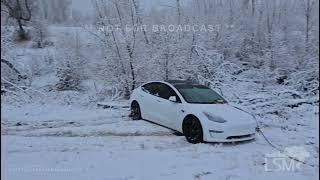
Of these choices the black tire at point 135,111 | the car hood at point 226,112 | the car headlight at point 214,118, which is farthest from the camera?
the black tire at point 135,111

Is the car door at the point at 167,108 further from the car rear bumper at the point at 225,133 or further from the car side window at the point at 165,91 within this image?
the car rear bumper at the point at 225,133

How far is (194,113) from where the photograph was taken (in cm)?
954

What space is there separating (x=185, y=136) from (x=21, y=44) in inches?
540

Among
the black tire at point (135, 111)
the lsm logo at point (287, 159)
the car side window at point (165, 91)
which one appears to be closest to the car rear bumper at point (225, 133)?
the lsm logo at point (287, 159)

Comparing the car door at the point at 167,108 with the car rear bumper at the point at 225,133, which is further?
the car door at the point at 167,108

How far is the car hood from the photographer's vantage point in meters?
9.35

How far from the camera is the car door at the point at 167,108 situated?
10156 mm

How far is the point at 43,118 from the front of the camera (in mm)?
13062

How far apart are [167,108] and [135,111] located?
188 centimetres

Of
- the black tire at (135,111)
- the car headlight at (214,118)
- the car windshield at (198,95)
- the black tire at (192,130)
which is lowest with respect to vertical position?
the black tire at (135,111)

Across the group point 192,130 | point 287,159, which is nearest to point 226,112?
point 192,130

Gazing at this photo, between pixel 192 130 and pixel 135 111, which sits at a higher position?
pixel 192 130

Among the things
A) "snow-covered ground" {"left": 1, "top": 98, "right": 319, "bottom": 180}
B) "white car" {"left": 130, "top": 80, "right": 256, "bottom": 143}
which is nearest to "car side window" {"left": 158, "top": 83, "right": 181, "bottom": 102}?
"white car" {"left": 130, "top": 80, "right": 256, "bottom": 143}

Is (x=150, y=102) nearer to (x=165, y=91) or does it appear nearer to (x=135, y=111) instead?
(x=165, y=91)
